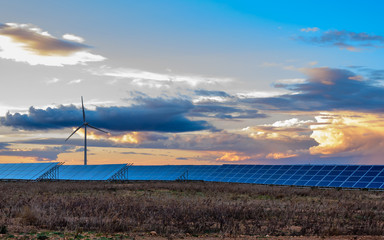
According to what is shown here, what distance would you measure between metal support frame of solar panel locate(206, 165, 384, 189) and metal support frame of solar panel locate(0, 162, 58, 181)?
1530 inches

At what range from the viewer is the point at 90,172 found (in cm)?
9662

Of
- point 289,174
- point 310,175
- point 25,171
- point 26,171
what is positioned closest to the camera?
point 310,175

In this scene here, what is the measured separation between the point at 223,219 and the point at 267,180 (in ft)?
149

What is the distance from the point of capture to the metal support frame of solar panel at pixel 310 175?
54.4m

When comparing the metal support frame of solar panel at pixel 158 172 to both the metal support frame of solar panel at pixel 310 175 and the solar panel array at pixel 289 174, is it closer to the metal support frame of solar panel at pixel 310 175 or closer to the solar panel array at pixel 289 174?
the solar panel array at pixel 289 174

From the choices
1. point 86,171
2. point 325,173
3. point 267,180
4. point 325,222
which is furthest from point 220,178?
point 325,222

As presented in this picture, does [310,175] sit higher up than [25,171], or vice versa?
[310,175]

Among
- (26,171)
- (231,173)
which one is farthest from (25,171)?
(231,173)

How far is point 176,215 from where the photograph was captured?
2294 centimetres

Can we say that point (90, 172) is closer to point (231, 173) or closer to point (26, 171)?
point (26, 171)

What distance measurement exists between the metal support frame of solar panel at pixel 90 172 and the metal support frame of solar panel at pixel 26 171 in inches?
213

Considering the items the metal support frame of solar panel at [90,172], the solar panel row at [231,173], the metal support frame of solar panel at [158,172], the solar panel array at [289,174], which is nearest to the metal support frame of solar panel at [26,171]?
the solar panel row at [231,173]

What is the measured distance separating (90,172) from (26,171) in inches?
616

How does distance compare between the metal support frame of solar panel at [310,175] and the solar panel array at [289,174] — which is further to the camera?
the solar panel array at [289,174]
